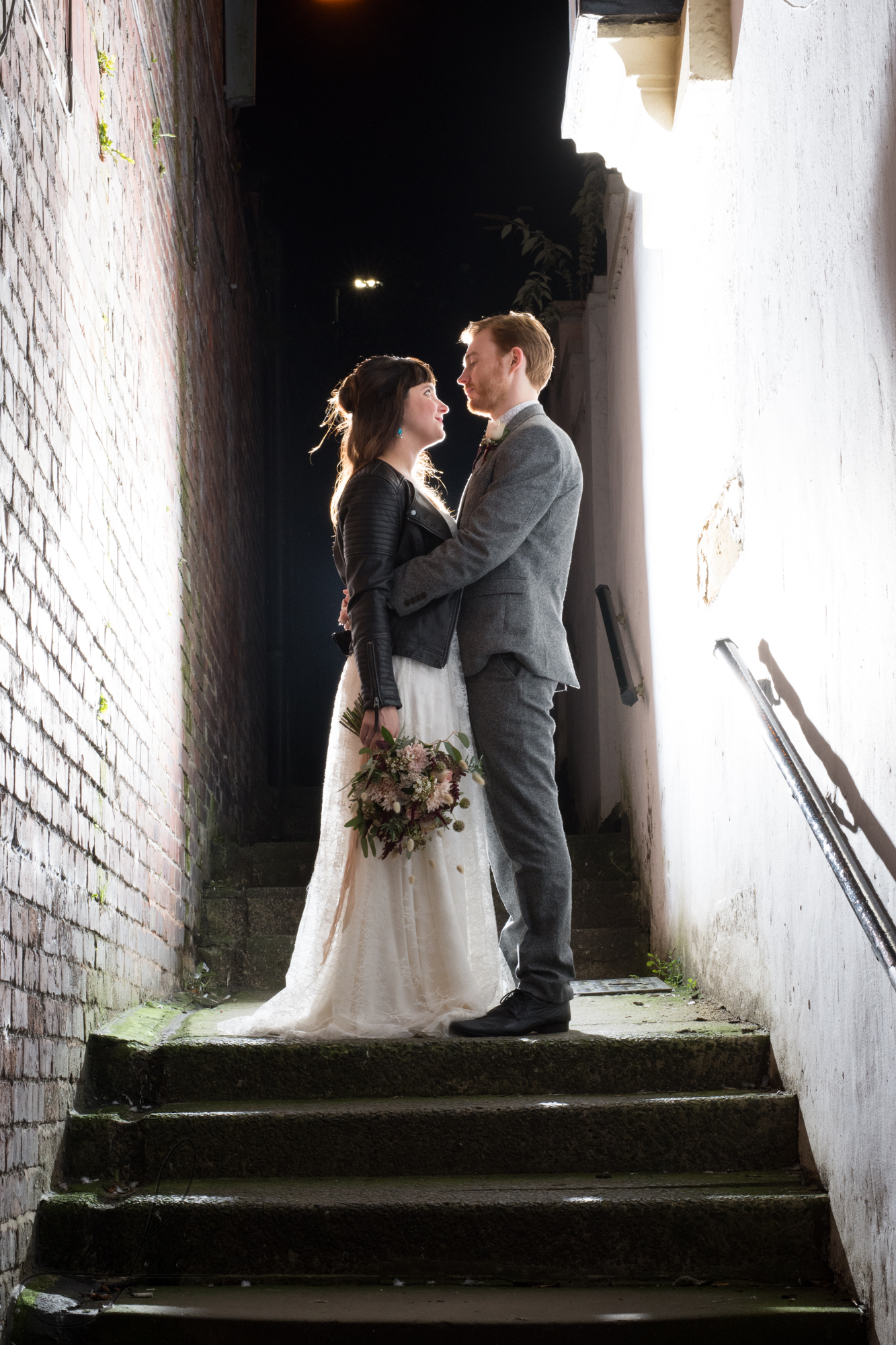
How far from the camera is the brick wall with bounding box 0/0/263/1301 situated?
7.86 feet

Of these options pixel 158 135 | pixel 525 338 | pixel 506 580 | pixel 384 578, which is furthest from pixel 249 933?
pixel 158 135

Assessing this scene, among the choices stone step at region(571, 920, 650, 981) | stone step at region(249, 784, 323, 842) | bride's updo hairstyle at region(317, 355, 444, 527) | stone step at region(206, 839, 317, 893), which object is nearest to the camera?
bride's updo hairstyle at region(317, 355, 444, 527)

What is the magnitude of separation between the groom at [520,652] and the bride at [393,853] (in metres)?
0.08

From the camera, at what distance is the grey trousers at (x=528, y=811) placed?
3.22 m

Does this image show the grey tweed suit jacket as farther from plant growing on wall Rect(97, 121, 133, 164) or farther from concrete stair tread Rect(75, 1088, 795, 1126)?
plant growing on wall Rect(97, 121, 133, 164)

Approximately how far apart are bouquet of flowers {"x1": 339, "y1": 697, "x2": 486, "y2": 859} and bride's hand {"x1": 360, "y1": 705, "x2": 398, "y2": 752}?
0.06 ft

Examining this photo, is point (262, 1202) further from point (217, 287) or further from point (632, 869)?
point (217, 287)

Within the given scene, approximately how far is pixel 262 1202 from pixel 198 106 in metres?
5.41

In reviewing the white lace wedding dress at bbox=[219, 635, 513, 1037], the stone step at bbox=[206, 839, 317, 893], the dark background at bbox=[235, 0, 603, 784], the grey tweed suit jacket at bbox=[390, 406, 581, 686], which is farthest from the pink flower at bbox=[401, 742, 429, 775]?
the dark background at bbox=[235, 0, 603, 784]

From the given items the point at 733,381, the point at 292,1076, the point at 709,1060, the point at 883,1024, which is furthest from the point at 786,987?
the point at 733,381

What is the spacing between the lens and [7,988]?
2.26m

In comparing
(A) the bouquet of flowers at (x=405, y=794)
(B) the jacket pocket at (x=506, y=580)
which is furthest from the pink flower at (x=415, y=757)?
(B) the jacket pocket at (x=506, y=580)

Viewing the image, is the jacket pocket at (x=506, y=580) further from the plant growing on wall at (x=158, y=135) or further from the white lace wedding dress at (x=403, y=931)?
the plant growing on wall at (x=158, y=135)

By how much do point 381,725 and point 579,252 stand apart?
559 centimetres
